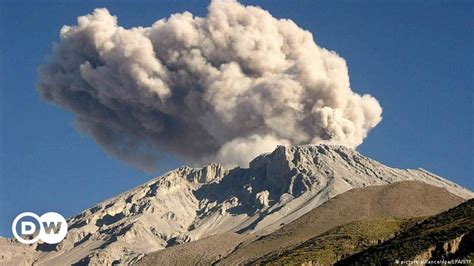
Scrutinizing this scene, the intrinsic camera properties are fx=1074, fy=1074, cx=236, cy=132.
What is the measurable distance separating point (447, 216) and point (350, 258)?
16.3 metres

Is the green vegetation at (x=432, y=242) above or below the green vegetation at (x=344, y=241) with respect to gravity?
below

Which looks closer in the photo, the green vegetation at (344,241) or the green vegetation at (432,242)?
the green vegetation at (432,242)

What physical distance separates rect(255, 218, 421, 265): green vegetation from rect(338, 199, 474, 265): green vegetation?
417 inches

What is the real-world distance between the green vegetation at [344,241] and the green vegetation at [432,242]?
10.6 metres

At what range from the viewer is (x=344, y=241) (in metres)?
152

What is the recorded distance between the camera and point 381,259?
388 ft

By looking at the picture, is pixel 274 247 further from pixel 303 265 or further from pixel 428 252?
pixel 428 252

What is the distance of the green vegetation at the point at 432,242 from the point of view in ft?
366

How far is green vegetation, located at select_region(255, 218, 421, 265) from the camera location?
144 m

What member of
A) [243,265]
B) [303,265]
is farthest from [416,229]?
[243,265]

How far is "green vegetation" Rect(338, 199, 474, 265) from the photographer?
112 metres

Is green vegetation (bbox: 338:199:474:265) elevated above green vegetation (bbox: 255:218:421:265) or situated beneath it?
situated beneath

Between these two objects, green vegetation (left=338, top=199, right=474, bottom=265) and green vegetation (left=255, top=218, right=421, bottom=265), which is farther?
green vegetation (left=255, top=218, right=421, bottom=265)

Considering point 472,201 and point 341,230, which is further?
point 341,230
